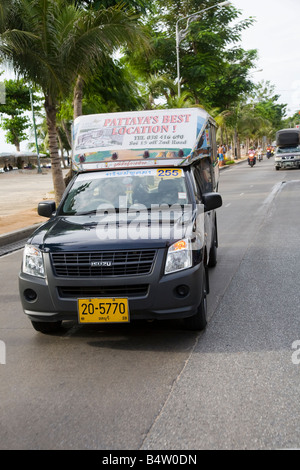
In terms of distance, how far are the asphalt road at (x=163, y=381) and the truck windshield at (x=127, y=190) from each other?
4.39ft

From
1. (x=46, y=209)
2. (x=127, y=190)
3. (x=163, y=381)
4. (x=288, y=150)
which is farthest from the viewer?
(x=288, y=150)

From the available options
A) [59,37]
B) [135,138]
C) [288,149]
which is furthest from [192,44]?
[135,138]

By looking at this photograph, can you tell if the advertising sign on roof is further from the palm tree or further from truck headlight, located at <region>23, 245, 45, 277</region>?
the palm tree

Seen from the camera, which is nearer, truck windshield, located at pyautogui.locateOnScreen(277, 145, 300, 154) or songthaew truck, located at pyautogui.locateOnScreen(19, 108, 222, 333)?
songthaew truck, located at pyautogui.locateOnScreen(19, 108, 222, 333)

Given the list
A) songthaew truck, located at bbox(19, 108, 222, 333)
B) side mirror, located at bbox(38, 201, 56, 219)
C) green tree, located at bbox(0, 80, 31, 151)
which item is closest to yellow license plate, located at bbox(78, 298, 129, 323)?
songthaew truck, located at bbox(19, 108, 222, 333)

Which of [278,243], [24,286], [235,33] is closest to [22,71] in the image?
[278,243]

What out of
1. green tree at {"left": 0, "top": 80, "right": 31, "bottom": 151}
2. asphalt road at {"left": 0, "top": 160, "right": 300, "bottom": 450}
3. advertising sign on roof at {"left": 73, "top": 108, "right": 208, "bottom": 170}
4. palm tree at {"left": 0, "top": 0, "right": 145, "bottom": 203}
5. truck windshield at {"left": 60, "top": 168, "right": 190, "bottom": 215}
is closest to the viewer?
asphalt road at {"left": 0, "top": 160, "right": 300, "bottom": 450}

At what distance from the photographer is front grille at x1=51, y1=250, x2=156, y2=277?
4.95m

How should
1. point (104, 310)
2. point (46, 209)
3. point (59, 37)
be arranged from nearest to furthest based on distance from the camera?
point (104, 310)
point (46, 209)
point (59, 37)

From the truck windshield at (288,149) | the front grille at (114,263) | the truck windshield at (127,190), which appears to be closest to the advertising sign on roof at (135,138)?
the truck windshield at (127,190)

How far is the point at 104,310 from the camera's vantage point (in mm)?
4895

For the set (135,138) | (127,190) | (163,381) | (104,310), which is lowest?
(163,381)

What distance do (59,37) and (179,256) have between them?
1209 cm

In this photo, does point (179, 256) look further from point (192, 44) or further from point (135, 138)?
point (192, 44)
